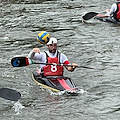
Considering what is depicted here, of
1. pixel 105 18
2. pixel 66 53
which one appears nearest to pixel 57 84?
pixel 66 53

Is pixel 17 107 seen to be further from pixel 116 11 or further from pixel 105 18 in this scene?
pixel 105 18

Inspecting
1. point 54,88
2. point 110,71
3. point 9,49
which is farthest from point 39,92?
Result: point 9,49

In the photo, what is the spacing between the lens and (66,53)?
12.1 meters

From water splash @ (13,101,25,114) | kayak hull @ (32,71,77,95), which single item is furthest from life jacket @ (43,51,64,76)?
water splash @ (13,101,25,114)

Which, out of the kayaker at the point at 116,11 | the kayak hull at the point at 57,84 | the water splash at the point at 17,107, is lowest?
the water splash at the point at 17,107

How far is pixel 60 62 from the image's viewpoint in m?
8.68

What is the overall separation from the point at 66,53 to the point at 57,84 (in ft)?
12.5

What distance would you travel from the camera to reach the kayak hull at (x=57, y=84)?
8.20 meters

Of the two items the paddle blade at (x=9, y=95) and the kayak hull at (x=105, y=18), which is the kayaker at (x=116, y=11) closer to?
the kayak hull at (x=105, y=18)

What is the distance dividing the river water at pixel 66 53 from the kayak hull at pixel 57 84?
153 mm

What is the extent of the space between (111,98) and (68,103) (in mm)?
1014

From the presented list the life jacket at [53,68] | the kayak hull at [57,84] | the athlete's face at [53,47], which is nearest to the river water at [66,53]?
the kayak hull at [57,84]

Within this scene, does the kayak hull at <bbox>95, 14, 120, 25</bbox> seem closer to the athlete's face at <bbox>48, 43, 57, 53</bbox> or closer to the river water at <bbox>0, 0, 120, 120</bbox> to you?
the river water at <bbox>0, 0, 120, 120</bbox>

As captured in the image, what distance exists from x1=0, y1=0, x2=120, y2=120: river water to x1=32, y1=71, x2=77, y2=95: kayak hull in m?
0.15
